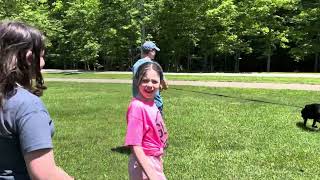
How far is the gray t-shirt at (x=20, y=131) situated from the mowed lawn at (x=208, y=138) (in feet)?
14.5

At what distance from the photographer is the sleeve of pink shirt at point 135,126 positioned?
12.0 ft

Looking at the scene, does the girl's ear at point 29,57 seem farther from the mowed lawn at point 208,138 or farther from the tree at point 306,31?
the tree at point 306,31

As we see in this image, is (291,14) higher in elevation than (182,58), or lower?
higher

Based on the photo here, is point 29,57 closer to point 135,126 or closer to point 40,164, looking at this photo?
point 40,164

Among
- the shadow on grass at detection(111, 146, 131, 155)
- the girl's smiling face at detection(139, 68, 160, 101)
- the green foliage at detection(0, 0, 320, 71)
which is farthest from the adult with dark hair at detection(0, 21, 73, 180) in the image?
the green foliage at detection(0, 0, 320, 71)

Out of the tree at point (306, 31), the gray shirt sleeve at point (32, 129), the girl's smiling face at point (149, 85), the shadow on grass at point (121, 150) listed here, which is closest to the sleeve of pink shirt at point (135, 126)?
the girl's smiling face at point (149, 85)

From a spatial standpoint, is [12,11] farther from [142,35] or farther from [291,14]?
[291,14]

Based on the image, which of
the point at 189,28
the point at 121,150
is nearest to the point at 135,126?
the point at 121,150

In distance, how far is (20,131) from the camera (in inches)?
82.4

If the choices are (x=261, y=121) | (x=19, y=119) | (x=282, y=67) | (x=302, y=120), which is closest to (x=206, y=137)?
(x=261, y=121)

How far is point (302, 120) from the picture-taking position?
11016mm

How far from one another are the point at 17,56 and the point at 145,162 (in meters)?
1.63

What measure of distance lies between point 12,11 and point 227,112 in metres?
29.3

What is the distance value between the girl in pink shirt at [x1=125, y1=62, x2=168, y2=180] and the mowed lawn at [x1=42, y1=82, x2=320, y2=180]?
2.75 meters
